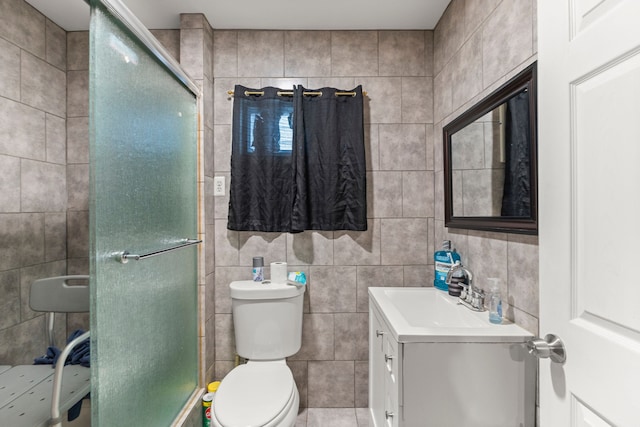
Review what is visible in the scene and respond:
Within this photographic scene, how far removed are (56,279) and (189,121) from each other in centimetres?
97

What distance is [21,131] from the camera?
134 centimetres

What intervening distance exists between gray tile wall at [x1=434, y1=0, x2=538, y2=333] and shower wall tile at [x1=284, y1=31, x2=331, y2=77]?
2.29ft

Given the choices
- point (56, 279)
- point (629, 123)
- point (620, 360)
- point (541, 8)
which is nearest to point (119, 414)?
point (56, 279)

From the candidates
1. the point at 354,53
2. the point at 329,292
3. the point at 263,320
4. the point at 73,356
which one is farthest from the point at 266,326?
the point at 354,53

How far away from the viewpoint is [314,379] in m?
1.99

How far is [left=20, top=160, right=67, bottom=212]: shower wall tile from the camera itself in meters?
1.35

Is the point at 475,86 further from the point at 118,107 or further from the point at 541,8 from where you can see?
the point at 118,107

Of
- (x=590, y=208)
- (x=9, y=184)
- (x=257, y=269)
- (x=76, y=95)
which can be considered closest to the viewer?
(x=590, y=208)

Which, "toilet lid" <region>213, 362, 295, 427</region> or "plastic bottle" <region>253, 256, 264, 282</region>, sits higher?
"plastic bottle" <region>253, 256, 264, 282</region>

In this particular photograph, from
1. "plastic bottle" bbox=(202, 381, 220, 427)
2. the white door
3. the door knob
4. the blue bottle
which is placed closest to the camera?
the white door

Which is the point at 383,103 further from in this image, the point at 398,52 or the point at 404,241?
the point at 404,241

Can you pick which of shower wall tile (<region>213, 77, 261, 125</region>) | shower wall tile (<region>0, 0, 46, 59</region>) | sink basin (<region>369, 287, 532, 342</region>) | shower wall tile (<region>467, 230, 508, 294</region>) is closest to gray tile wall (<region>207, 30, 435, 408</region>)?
shower wall tile (<region>213, 77, 261, 125</region>)

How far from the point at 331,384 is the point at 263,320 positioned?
2.16ft

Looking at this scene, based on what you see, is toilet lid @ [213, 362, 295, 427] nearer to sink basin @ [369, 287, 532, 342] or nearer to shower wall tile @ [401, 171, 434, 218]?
sink basin @ [369, 287, 532, 342]
